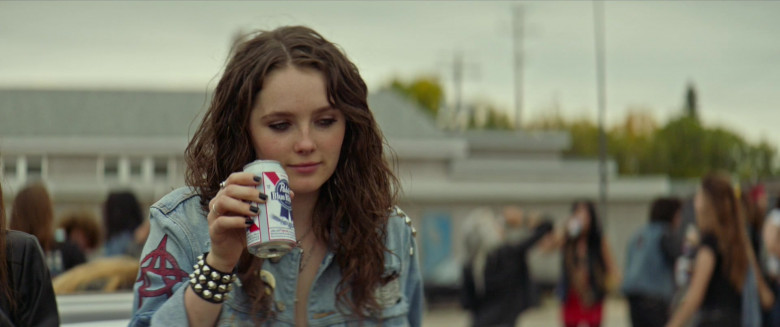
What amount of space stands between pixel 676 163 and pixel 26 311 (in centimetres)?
6593

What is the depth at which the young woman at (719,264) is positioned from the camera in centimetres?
684

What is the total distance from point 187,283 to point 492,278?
743 centimetres

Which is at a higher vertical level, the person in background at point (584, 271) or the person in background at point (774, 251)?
the person in background at point (774, 251)

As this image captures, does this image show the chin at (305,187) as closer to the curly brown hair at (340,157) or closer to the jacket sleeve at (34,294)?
the curly brown hair at (340,157)

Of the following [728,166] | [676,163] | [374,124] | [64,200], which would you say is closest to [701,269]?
[374,124]

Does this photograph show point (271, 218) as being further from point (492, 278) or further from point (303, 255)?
point (492, 278)

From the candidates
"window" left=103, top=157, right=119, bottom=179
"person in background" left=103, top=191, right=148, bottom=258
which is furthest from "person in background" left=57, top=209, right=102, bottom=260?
"window" left=103, top=157, right=119, bottom=179

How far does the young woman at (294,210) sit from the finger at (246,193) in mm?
11

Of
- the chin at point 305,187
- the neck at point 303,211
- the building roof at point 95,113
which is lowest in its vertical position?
the neck at point 303,211

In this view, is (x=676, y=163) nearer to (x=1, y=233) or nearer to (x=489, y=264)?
(x=489, y=264)

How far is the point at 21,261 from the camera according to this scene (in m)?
2.56

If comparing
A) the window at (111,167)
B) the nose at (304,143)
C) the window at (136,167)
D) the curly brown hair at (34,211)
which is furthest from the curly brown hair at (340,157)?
the window at (136,167)

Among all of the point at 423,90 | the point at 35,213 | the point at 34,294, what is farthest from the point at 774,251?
the point at 423,90

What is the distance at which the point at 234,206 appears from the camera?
6.55 feet
